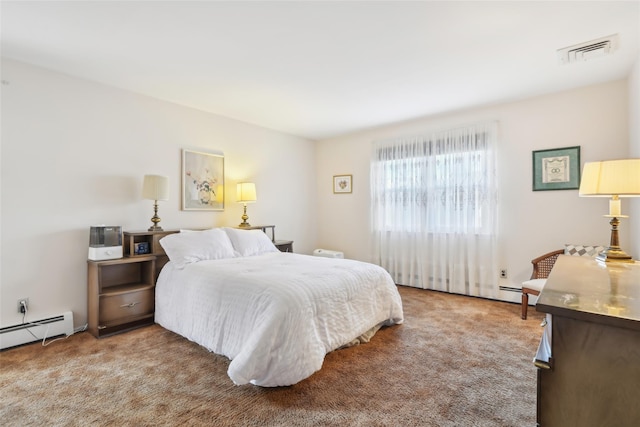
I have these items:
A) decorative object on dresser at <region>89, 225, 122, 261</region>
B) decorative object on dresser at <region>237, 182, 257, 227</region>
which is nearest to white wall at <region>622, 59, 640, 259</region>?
Result: decorative object on dresser at <region>237, 182, 257, 227</region>

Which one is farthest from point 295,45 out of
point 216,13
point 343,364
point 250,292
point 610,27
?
point 343,364

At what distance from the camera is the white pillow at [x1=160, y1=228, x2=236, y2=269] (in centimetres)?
289

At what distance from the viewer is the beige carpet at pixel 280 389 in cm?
163

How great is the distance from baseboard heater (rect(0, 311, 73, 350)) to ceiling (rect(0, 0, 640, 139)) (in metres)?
2.25

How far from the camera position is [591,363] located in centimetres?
81

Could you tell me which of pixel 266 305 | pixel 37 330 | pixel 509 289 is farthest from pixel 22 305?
pixel 509 289

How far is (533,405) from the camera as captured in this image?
5.58 feet

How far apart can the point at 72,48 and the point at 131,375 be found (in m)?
2.51

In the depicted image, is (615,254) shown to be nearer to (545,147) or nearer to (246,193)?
(545,147)

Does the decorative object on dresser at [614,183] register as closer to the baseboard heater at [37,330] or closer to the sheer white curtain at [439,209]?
the sheer white curtain at [439,209]

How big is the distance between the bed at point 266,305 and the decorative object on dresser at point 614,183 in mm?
1611

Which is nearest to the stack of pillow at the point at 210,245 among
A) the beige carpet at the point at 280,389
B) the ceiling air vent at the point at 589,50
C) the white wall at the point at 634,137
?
the beige carpet at the point at 280,389

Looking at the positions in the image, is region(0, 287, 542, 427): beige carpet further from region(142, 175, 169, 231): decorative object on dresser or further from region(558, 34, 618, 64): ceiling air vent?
region(558, 34, 618, 64): ceiling air vent

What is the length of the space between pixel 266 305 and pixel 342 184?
11.2 ft
